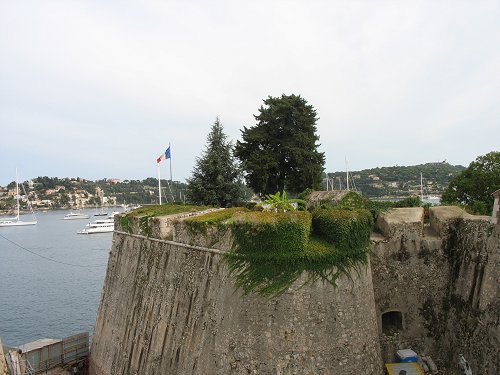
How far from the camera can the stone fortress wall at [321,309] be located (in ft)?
36.1

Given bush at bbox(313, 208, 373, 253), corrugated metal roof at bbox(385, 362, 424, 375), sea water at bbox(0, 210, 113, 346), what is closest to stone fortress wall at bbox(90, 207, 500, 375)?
corrugated metal roof at bbox(385, 362, 424, 375)

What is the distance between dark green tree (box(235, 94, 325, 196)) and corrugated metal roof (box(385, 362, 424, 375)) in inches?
610

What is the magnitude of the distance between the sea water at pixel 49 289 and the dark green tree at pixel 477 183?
80.4 feet

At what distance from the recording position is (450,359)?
45.5 ft

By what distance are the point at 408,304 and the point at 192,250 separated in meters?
A: 7.51

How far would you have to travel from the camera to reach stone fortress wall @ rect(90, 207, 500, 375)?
1099 cm

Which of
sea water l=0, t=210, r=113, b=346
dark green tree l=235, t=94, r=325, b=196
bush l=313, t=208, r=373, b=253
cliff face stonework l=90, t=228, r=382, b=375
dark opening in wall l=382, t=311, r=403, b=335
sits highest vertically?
dark green tree l=235, t=94, r=325, b=196

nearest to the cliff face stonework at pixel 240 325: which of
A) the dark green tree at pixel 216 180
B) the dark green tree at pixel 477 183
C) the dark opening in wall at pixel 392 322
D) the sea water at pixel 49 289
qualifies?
the dark opening in wall at pixel 392 322

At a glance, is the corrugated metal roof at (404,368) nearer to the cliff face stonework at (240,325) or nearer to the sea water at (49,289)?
the cliff face stonework at (240,325)

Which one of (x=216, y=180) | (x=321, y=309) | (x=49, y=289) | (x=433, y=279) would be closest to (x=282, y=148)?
(x=216, y=180)

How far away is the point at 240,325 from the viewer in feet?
36.4

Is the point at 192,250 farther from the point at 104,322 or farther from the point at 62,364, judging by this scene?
the point at 62,364

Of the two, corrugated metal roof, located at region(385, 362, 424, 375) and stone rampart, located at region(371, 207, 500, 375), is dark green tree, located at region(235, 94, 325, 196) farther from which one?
corrugated metal roof, located at region(385, 362, 424, 375)

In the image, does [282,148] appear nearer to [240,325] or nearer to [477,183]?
[477,183]
